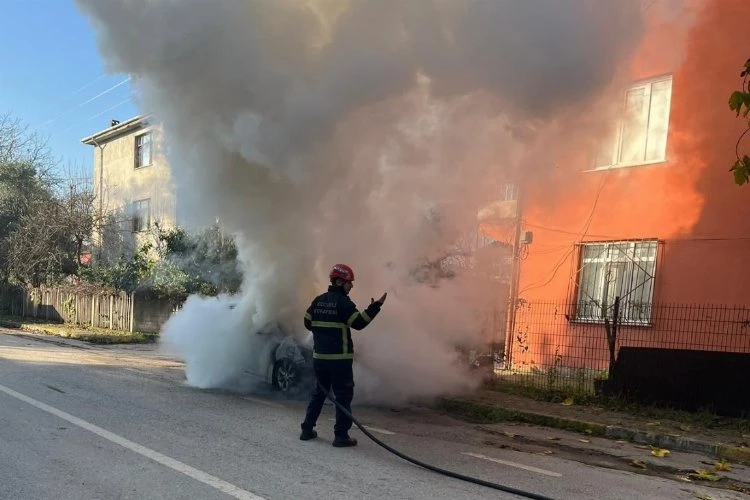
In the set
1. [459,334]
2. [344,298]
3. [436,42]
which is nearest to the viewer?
[344,298]

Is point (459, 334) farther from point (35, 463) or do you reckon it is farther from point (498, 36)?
point (35, 463)

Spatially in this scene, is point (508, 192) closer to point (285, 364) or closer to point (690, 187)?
point (690, 187)

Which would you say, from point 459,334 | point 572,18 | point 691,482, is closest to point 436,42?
point 572,18

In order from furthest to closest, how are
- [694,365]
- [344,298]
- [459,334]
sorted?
[459,334] → [694,365] → [344,298]

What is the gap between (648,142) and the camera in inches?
420

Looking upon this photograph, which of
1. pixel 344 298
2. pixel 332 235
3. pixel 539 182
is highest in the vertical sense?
pixel 539 182

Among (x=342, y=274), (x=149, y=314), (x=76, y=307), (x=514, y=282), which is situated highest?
(x=342, y=274)

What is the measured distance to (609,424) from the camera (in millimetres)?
6977

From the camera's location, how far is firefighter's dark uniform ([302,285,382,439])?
5484 millimetres

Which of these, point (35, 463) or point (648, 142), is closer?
point (35, 463)

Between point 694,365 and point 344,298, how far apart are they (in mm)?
5022

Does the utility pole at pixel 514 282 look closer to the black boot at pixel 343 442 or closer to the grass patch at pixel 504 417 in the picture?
the grass patch at pixel 504 417

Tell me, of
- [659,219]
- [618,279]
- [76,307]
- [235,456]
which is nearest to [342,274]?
[235,456]

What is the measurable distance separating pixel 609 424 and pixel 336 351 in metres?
3.60
